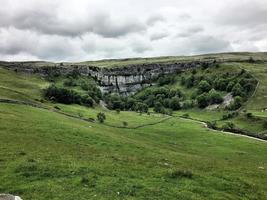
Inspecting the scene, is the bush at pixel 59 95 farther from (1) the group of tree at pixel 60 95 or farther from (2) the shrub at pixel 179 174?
(2) the shrub at pixel 179 174

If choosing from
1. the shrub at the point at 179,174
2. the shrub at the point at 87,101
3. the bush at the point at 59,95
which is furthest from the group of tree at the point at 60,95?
the shrub at the point at 179,174

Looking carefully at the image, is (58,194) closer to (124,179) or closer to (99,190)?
(99,190)

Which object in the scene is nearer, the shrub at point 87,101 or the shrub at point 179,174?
the shrub at point 179,174

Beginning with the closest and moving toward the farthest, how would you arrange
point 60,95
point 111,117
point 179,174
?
point 179,174
point 111,117
point 60,95

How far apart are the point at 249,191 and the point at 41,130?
3491cm

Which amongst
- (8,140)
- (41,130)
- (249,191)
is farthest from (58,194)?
(41,130)

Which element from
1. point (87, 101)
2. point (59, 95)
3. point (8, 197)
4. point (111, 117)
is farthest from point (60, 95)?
point (8, 197)

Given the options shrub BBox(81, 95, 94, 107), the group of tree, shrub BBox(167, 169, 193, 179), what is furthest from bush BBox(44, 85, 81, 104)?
shrub BBox(167, 169, 193, 179)

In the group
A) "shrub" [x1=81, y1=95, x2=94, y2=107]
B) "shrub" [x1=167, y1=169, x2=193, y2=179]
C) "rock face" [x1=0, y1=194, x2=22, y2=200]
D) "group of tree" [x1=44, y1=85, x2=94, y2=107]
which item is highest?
"rock face" [x1=0, y1=194, x2=22, y2=200]

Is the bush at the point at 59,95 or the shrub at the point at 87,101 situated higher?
the bush at the point at 59,95

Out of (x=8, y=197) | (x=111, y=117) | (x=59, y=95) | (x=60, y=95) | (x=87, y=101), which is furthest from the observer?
(x=87, y=101)

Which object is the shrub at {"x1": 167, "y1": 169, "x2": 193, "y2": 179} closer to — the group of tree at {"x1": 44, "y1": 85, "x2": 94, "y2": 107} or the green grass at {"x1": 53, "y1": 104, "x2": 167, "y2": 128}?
the green grass at {"x1": 53, "y1": 104, "x2": 167, "y2": 128}

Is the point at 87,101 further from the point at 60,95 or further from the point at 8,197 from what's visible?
the point at 8,197

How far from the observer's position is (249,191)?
29.9 meters
